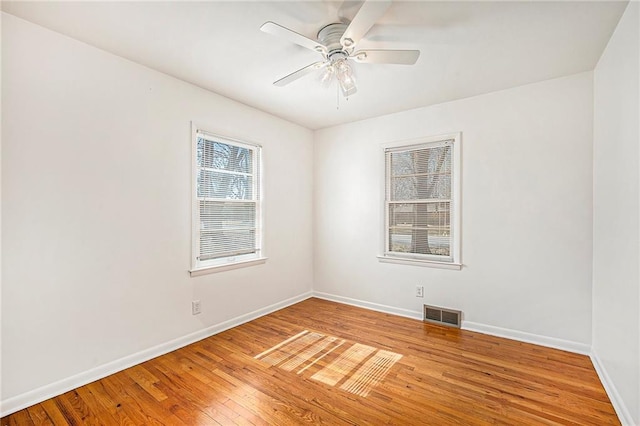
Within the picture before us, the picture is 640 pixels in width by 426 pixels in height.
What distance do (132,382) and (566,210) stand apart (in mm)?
3935

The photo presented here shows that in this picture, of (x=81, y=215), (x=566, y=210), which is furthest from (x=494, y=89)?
(x=81, y=215)

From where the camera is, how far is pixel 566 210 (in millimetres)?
2777

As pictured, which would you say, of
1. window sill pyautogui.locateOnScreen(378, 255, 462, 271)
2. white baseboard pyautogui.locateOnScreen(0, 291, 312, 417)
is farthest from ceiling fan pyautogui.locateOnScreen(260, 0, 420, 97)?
white baseboard pyautogui.locateOnScreen(0, 291, 312, 417)

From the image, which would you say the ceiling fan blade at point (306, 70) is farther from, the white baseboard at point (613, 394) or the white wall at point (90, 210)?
the white baseboard at point (613, 394)

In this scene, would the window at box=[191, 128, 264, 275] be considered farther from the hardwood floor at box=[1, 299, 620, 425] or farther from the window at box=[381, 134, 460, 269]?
the window at box=[381, 134, 460, 269]

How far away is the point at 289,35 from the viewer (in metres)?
1.82

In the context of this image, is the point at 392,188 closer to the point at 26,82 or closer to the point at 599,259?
the point at 599,259

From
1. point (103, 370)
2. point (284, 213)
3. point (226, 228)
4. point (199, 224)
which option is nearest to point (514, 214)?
point (284, 213)

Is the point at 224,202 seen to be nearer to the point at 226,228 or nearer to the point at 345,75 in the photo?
the point at 226,228

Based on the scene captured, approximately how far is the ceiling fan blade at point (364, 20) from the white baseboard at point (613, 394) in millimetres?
2655

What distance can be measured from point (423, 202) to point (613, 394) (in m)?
2.20

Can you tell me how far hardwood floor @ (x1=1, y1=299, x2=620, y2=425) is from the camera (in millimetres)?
1886

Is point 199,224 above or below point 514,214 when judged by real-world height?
below

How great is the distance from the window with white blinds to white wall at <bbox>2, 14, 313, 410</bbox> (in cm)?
14
